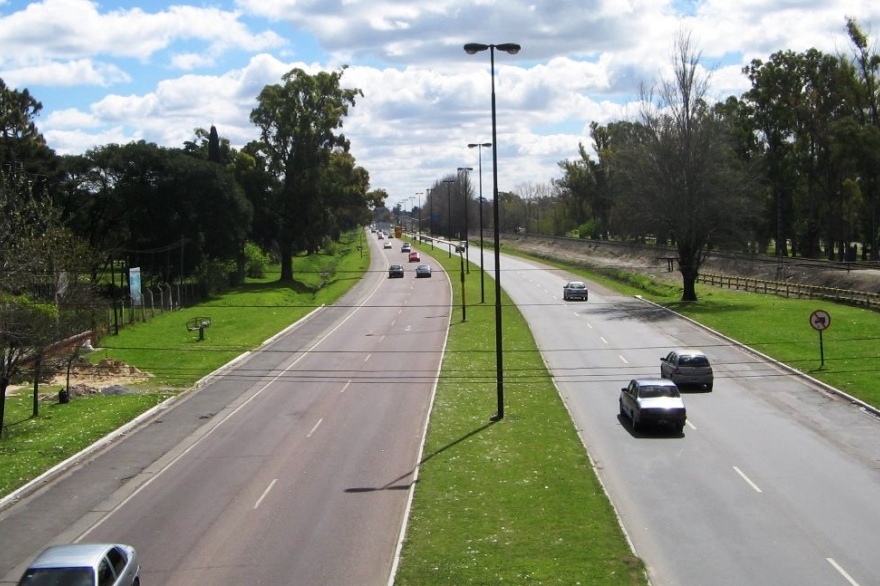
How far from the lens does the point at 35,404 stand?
1216 inches

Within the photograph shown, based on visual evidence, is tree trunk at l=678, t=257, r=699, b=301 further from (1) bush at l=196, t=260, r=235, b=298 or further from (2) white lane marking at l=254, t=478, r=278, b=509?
(2) white lane marking at l=254, t=478, r=278, b=509

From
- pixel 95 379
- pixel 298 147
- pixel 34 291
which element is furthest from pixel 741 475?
pixel 298 147

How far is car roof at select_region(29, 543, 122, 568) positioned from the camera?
13148mm

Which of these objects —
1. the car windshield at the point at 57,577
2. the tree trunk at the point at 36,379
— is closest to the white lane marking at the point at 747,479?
the car windshield at the point at 57,577

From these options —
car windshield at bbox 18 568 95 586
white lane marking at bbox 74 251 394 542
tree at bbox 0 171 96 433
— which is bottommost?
white lane marking at bbox 74 251 394 542

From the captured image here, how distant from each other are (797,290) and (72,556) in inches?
2243

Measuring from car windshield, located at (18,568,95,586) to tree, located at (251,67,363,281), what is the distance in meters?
70.3

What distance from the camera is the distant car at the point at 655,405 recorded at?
25438 millimetres

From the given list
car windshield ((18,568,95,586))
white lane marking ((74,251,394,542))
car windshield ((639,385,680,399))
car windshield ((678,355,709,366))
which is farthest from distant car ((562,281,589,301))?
car windshield ((18,568,95,586))

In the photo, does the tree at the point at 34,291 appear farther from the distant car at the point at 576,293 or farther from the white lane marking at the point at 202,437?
the distant car at the point at 576,293

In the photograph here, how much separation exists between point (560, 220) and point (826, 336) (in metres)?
132

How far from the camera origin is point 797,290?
6203 cm

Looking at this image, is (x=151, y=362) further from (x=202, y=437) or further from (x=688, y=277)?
(x=688, y=277)

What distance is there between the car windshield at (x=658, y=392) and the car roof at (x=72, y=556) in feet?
54.0
